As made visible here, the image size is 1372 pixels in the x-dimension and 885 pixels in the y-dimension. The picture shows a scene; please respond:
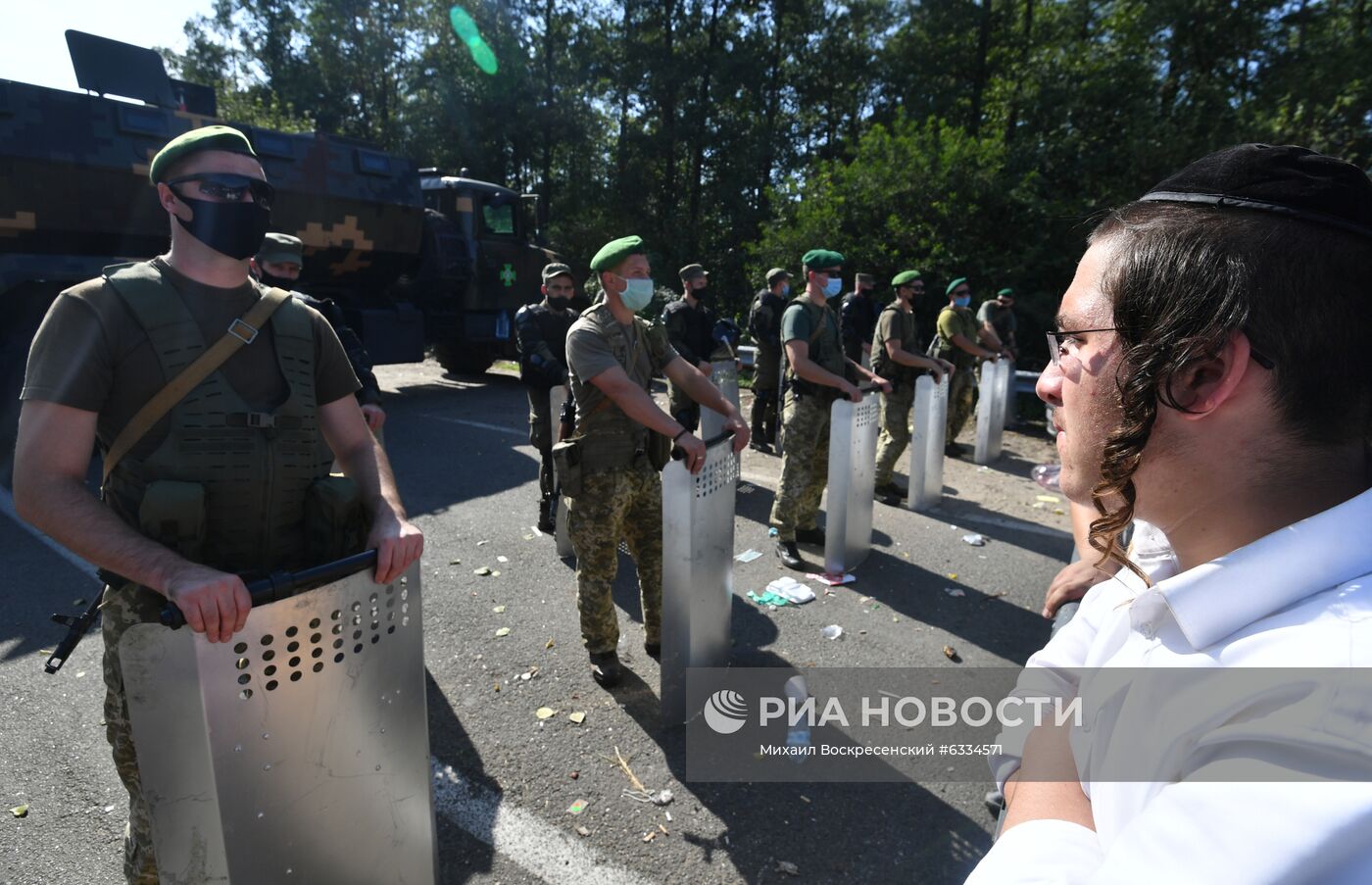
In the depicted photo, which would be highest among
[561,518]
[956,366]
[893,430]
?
[956,366]

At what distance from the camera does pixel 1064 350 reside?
38.6 inches

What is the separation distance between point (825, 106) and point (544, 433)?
82.3ft

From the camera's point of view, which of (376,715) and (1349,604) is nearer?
(1349,604)

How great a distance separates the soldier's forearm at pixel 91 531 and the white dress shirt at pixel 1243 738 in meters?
1.69

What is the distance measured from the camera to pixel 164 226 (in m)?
8.33

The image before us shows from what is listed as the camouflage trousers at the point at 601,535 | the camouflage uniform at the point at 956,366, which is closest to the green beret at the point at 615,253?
the camouflage trousers at the point at 601,535

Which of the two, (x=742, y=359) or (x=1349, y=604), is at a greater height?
(x=1349, y=604)

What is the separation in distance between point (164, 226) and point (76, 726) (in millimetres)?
6999

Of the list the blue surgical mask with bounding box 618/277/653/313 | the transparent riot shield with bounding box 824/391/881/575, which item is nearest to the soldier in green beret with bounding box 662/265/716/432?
the transparent riot shield with bounding box 824/391/881/575

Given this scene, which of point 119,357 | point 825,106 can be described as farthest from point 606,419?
point 825,106

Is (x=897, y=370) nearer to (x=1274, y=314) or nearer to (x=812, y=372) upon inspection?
(x=812, y=372)

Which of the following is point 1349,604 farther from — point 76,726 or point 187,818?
point 76,726

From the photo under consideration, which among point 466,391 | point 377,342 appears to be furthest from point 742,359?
point 377,342

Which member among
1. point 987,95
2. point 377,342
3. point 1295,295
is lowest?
point 377,342
